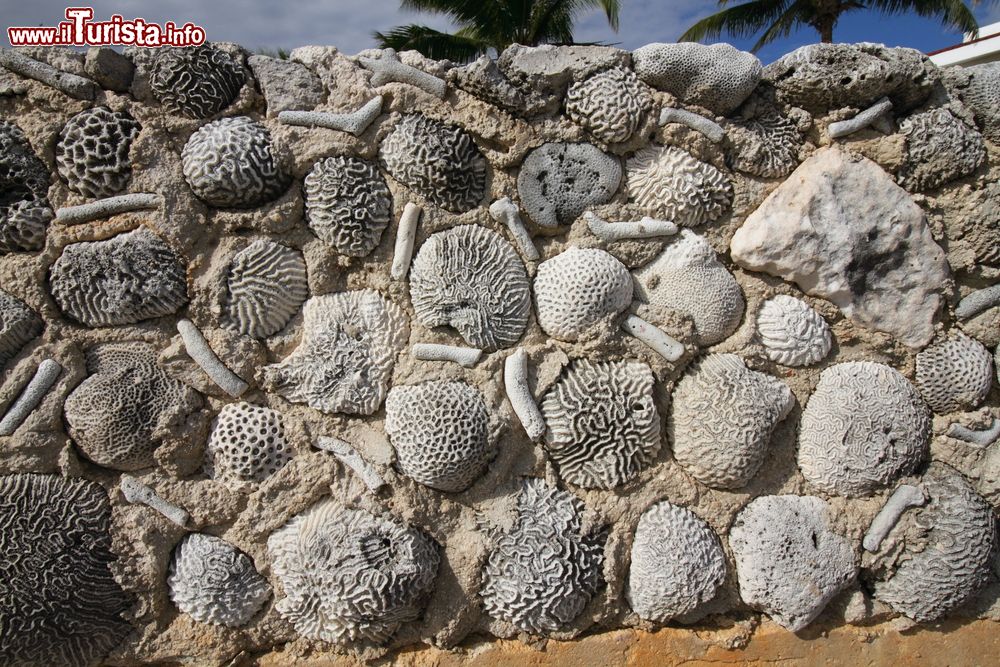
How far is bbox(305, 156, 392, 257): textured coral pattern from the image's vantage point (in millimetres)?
1980

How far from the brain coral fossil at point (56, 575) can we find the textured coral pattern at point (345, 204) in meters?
1.03

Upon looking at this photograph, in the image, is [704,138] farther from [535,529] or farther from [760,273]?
[535,529]

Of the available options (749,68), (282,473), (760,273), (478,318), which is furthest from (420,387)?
(749,68)

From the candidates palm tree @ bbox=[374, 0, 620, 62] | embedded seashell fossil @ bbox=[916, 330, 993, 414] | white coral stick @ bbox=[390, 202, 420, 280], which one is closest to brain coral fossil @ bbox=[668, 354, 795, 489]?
embedded seashell fossil @ bbox=[916, 330, 993, 414]

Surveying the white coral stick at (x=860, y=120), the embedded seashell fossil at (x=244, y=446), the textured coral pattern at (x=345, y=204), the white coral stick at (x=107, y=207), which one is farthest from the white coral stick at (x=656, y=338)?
the white coral stick at (x=107, y=207)

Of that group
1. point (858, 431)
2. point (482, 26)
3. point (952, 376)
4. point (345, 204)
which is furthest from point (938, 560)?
point (482, 26)

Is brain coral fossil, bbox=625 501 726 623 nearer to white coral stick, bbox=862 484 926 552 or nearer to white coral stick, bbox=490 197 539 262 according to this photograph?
white coral stick, bbox=862 484 926 552

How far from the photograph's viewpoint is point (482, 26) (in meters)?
10.4

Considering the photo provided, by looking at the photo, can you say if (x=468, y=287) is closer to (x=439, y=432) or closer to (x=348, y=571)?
(x=439, y=432)

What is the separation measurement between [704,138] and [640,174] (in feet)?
0.84

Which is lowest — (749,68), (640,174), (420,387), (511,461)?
(511,461)

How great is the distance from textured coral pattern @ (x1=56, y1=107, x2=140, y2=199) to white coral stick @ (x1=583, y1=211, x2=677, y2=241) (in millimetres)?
1439

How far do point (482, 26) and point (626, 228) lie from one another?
9.45 m

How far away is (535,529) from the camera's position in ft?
6.68
